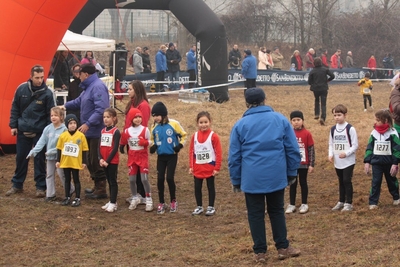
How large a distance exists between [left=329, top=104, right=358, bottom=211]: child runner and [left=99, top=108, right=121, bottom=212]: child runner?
297cm

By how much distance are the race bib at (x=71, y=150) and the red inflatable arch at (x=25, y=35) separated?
153 inches

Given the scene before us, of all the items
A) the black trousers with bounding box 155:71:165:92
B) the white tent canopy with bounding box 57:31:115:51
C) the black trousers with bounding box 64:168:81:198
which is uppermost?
the white tent canopy with bounding box 57:31:115:51

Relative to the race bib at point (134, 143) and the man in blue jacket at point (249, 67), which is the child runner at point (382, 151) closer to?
the race bib at point (134, 143)

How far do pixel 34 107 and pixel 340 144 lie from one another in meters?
4.55

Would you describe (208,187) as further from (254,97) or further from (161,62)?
(161,62)

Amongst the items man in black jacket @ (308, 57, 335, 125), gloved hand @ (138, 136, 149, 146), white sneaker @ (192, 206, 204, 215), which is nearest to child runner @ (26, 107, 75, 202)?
gloved hand @ (138, 136, 149, 146)

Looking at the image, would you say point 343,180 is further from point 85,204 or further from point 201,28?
point 201,28

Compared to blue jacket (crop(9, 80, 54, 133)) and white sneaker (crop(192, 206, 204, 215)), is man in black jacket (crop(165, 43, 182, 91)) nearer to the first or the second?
blue jacket (crop(9, 80, 54, 133))

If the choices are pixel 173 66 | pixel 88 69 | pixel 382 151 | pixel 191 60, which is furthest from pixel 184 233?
pixel 191 60

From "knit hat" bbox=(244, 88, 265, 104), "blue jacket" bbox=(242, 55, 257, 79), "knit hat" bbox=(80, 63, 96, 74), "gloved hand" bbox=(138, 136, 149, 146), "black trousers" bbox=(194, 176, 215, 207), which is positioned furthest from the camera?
"blue jacket" bbox=(242, 55, 257, 79)

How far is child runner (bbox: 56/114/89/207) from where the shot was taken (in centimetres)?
1006

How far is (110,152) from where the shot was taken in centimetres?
992

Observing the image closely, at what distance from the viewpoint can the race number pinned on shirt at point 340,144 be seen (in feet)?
30.4

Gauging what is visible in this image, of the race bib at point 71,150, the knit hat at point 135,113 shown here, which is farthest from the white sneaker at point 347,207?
the race bib at point 71,150
